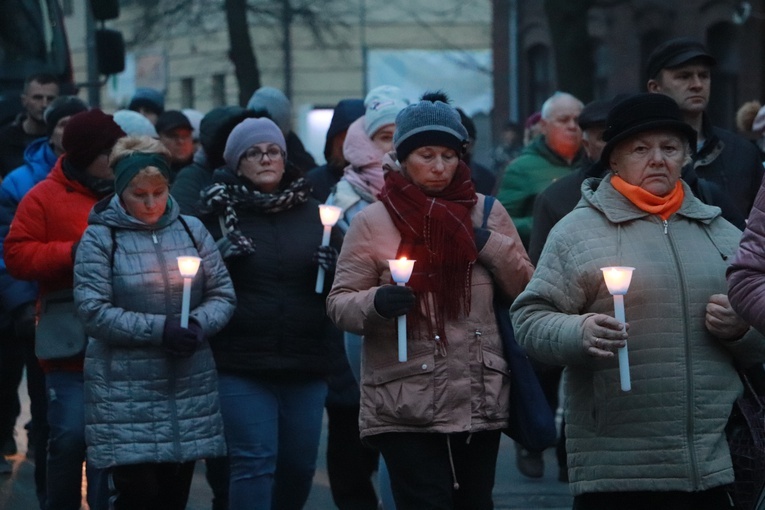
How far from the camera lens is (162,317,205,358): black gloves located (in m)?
6.41

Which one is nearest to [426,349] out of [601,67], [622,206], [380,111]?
[622,206]

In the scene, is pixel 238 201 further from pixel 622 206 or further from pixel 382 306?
pixel 622 206

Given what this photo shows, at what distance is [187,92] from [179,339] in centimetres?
3566

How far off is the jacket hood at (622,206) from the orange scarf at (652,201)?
0.06 ft

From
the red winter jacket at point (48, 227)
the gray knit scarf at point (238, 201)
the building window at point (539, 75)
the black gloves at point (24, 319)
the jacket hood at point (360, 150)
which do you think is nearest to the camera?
Result: the gray knit scarf at point (238, 201)

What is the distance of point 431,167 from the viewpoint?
590 centimetres

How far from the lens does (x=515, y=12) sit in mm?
32625

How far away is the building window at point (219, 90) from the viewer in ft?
127

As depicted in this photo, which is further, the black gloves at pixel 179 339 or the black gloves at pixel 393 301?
the black gloves at pixel 179 339

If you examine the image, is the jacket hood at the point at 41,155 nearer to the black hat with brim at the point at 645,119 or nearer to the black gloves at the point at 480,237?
the black gloves at the point at 480,237

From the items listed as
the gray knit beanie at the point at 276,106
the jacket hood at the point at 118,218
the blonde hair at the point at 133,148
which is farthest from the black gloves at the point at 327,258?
the gray knit beanie at the point at 276,106

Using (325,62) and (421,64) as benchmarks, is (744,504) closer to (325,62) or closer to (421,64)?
(421,64)

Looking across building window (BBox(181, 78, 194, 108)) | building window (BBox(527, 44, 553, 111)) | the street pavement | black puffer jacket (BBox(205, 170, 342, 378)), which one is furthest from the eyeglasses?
building window (BBox(181, 78, 194, 108))

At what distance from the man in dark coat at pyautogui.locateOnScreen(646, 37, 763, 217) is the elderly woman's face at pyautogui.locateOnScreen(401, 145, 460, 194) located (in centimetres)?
178
